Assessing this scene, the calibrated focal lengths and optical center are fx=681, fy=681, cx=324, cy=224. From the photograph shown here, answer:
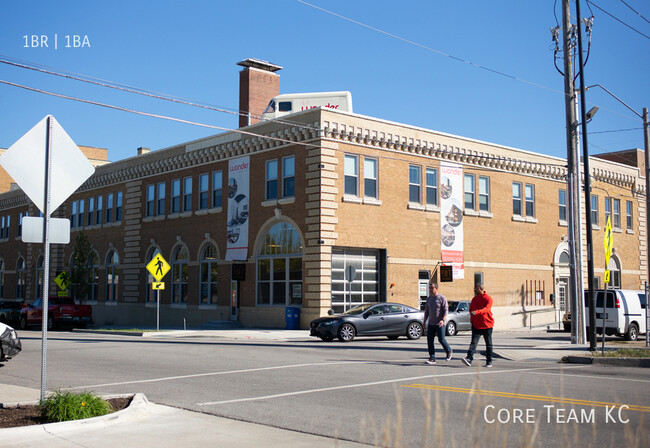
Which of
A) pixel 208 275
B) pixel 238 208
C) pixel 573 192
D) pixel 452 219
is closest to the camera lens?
pixel 573 192

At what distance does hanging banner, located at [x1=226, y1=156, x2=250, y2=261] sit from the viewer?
113 feet

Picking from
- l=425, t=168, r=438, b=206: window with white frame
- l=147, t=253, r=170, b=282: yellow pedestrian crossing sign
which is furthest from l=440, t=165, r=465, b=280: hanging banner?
l=147, t=253, r=170, b=282: yellow pedestrian crossing sign

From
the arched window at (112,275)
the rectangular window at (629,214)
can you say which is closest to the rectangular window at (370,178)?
the arched window at (112,275)

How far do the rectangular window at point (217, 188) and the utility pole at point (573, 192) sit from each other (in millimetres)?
19413

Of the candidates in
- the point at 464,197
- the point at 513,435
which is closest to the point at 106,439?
the point at 513,435

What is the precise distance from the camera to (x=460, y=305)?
29.5 meters

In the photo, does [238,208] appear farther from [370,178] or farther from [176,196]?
[370,178]

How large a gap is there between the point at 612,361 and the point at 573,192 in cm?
769

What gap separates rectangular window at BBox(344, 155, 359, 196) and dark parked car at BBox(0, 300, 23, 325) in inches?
750

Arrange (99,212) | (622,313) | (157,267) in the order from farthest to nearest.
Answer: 1. (99,212)
2. (157,267)
3. (622,313)

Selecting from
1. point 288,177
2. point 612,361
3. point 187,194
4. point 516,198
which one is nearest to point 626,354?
point 612,361

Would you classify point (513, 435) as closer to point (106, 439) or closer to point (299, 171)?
point (106, 439)

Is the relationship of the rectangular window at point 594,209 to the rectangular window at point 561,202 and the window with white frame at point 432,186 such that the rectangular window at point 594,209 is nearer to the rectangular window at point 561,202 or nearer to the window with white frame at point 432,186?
the rectangular window at point 561,202

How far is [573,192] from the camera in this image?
73.6ft
